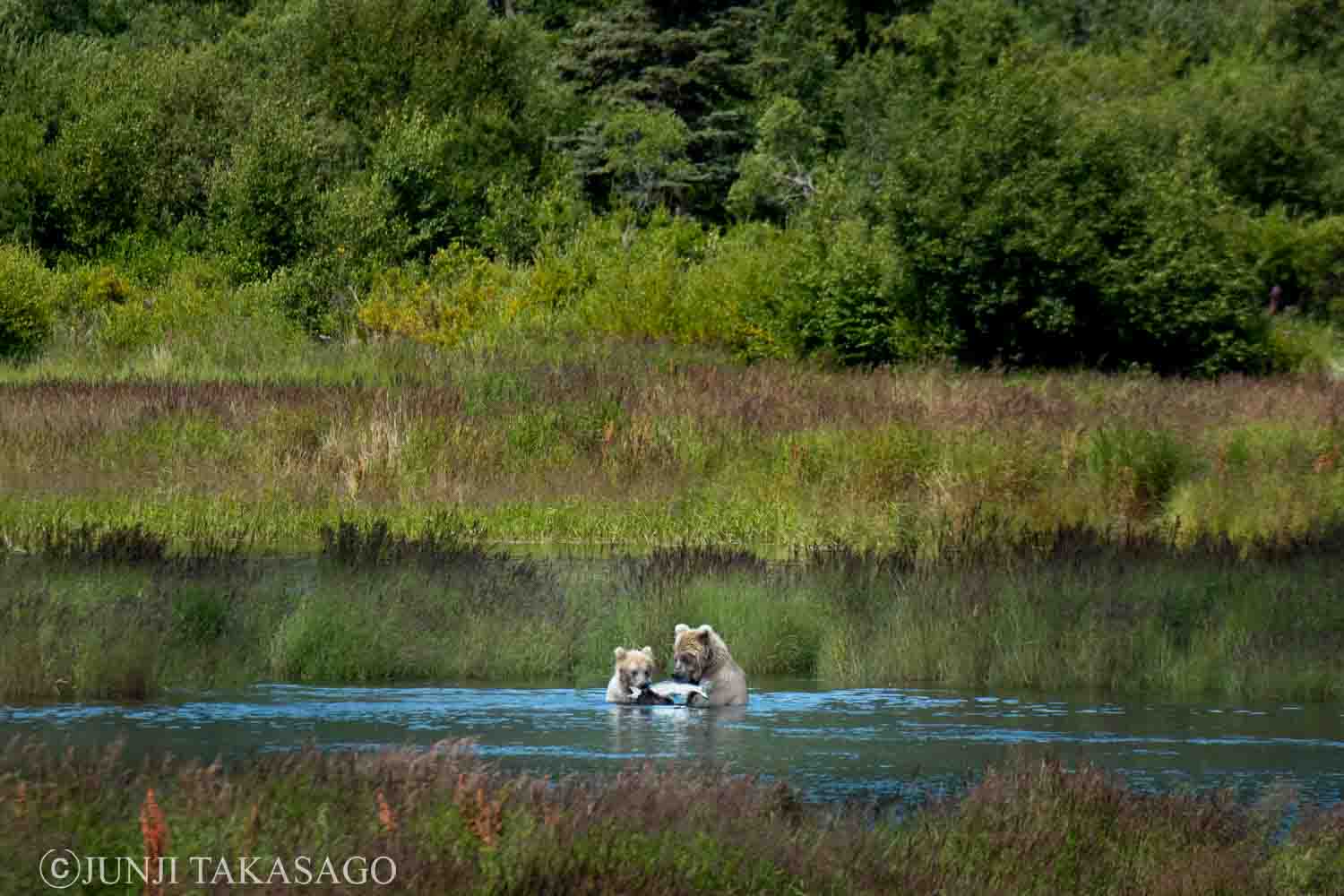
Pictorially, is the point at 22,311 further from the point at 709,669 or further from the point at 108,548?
the point at 709,669

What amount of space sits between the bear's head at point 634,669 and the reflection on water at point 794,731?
0.17 metres

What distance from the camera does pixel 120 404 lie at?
Answer: 2820 centimetres

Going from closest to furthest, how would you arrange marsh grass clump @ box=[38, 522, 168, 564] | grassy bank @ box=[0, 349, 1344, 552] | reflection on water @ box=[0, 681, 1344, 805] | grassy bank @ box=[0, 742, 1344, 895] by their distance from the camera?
grassy bank @ box=[0, 742, 1344, 895]
reflection on water @ box=[0, 681, 1344, 805]
marsh grass clump @ box=[38, 522, 168, 564]
grassy bank @ box=[0, 349, 1344, 552]

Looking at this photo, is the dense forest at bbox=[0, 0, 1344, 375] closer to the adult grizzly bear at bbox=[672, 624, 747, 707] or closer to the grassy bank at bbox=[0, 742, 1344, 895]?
the adult grizzly bear at bbox=[672, 624, 747, 707]

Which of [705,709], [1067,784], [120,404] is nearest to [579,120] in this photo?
[120,404]

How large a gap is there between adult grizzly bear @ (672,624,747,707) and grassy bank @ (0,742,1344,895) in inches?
151

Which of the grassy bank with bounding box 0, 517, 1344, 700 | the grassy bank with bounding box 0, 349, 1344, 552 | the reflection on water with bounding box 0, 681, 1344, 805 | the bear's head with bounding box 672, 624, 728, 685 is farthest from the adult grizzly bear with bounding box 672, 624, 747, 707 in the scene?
the grassy bank with bounding box 0, 349, 1344, 552

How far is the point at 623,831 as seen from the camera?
301 inches

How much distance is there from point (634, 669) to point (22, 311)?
96.1 ft

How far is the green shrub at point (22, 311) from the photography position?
39.2 meters

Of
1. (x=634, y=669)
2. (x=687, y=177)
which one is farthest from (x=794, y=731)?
(x=687, y=177)

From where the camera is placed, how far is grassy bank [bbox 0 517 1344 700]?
14734mm

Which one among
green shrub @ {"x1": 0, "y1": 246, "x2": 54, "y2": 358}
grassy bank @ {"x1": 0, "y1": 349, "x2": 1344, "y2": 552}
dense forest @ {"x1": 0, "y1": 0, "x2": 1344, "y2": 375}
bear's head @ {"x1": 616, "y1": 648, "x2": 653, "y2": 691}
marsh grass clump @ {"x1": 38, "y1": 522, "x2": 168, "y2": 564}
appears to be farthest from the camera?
green shrub @ {"x1": 0, "y1": 246, "x2": 54, "y2": 358}

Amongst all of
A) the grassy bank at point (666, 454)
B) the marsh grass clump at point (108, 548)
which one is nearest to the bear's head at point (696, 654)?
the marsh grass clump at point (108, 548)
